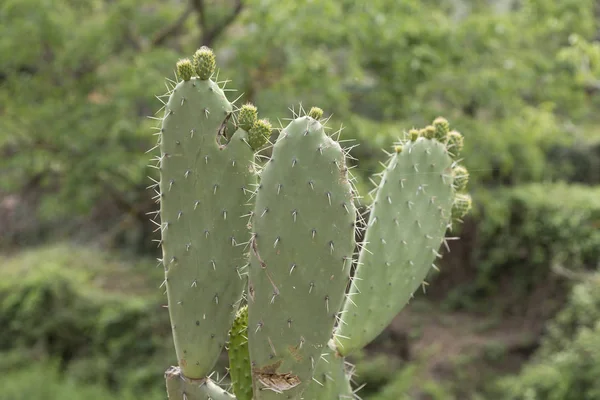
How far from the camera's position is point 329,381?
150cm

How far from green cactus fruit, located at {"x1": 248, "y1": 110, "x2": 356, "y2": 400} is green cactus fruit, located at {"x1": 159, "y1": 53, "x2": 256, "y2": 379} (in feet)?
0.42

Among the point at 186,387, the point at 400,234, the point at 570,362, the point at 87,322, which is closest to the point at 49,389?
the point at 87,322

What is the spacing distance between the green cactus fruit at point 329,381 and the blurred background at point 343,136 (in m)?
2.44

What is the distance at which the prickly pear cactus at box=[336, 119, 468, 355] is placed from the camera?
1.58 m

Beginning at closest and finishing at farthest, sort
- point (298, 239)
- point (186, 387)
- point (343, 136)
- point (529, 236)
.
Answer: point (298, 239), point (186, 387), point (343, 136), point (529, 236)

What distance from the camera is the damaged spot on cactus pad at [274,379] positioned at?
49.3 inches

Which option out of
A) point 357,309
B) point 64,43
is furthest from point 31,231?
point 357,309

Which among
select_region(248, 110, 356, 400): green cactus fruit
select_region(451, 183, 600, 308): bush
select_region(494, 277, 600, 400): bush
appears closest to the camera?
select_region(248, 110, 356, 400): green cactus fruit

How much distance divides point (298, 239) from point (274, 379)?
288 mm

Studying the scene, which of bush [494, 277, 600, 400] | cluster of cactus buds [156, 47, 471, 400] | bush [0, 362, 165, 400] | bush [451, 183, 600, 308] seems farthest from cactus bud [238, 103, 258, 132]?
bush [0, 362, 165, 400]

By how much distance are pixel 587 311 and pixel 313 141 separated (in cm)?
555

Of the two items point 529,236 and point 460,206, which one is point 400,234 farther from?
point 529,236

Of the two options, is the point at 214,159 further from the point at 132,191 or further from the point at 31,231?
the point at 31,231

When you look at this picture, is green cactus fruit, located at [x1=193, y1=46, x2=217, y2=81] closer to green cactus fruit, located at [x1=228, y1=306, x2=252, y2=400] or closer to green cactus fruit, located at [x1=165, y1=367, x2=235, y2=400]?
green cactus fruit, located at [x1=228, y1=306, x2=252, y2=400]
